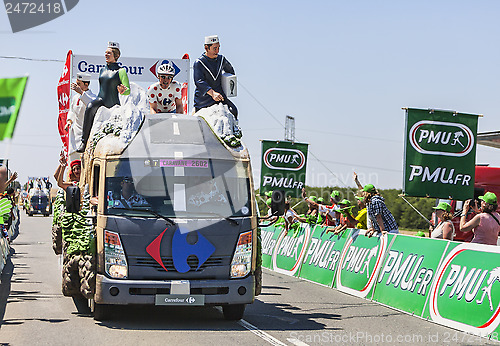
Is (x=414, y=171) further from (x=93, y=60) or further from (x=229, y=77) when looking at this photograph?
(x=93, y=60)

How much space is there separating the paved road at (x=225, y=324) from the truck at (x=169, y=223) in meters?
0.40

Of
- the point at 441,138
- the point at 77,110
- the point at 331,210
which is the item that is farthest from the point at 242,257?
the point at 331,210

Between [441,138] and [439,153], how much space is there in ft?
0.98

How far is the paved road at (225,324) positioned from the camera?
30.6 feet

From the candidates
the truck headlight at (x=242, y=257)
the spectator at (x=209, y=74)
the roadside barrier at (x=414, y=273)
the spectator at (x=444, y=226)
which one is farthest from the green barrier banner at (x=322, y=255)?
the truck headlight at (x=242, y=257)

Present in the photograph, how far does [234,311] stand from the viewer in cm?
1077

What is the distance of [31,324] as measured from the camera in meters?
10.3

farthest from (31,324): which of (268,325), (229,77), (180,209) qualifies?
(229,77)

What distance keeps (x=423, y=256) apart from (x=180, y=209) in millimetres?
4124

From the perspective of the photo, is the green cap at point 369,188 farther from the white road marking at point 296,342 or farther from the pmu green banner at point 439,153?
the white road marking at point 296,342

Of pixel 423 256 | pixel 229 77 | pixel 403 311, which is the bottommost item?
pixel 403 311

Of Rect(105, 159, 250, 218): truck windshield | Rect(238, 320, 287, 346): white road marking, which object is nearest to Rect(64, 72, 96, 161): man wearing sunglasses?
Rect(105, 159, 250, 218): truck windshield

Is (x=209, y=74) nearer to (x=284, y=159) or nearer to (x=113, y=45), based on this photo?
(x=113, y=45)

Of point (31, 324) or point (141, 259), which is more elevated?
point (141, 259)
